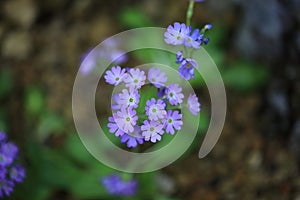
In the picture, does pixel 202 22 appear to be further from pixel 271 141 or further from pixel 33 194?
pixel 33 194

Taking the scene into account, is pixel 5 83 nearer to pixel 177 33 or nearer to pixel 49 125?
pixel 49 125

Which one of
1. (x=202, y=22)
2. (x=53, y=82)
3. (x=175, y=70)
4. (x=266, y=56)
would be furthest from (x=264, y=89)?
(x=53, y=82)

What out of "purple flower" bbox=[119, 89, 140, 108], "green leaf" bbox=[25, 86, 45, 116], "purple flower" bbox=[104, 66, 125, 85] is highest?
"green leaf" bbox=[25, 86, 45, 116]

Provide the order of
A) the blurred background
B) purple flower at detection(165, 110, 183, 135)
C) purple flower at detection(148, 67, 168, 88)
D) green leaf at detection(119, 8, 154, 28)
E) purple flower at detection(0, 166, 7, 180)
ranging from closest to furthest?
purple flower at detection(165, 110, 183, 135) < purple flower at detection(148, 67, 168, 88) < purple flower at detection(0, 166, 7, 180) < the blurred background < green leaf at detection(119, 8, 154, 28)

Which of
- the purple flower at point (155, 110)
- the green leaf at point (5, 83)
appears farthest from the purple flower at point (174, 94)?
the green leaf at point (5, 83)

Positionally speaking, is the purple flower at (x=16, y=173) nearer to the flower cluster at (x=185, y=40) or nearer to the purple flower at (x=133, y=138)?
the purple flower at (x=133, y=138)

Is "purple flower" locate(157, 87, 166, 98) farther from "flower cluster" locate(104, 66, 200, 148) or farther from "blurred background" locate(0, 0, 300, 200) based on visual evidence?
"blurred background" locate(0, 0, 300, 200)

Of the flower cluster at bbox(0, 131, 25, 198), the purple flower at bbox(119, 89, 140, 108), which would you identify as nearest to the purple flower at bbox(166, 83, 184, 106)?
the purple flower at bbox(119, 89, 140, 108)
